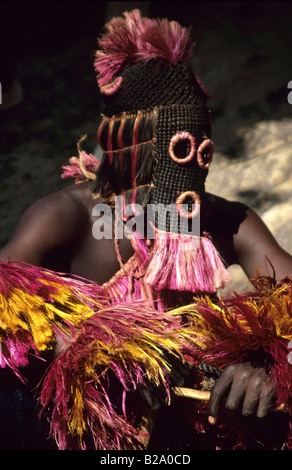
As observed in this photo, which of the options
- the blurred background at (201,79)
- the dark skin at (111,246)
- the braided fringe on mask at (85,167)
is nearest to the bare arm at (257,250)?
the dark skin at (111,246)

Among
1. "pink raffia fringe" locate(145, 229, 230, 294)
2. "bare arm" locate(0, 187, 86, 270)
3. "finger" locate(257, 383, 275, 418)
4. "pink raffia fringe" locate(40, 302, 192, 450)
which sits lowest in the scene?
"finger" locate(257, 383, 275, 418)

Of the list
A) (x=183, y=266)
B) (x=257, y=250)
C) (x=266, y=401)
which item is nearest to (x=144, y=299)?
(x=183, y=266)

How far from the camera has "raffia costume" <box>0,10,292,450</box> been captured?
1.63m

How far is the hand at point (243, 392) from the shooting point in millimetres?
1647

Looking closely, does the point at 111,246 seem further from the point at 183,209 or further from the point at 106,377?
the point at 106,377

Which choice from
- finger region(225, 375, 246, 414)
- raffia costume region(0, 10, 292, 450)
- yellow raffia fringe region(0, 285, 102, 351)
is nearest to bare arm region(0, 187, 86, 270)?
raffia costume region(0, 10, 292, 450)

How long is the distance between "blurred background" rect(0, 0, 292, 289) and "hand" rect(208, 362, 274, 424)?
142 cm

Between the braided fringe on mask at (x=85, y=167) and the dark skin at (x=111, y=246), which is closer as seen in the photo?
the dark skin at (x=111, y=246)

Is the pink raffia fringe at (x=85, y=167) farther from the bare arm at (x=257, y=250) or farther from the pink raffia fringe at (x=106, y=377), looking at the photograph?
the pink raffia fringe at (x=106, y=377)

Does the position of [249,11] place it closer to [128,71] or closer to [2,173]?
[2,173]

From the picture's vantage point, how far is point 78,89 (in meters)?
5.10

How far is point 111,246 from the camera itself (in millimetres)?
2203

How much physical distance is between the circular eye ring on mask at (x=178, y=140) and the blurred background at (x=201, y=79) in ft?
4.11

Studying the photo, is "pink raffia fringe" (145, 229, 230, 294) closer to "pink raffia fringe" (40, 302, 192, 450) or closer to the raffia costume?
the raffia costume
